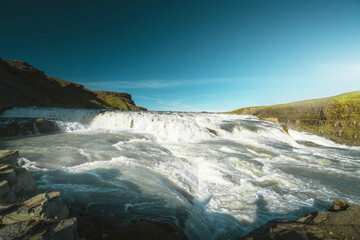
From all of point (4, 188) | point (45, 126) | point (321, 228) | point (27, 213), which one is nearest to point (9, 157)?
point (4, 188)

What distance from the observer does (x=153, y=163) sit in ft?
25.6

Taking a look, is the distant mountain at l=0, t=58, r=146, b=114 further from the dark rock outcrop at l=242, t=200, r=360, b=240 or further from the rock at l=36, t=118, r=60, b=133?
the dark rock outcrop at l=242, t=200, r=360, b=240

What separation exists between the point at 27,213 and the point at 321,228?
565 cm

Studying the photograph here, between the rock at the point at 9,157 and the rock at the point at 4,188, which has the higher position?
the rock at the point at 9,157

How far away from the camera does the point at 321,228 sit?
11.2ft

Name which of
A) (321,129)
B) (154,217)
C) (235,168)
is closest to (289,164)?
(235,168)

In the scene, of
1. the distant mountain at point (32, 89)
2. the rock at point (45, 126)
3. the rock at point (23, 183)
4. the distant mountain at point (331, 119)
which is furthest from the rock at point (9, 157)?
the distant mountain at point (32, 89)

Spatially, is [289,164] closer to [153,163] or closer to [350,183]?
[350,183]

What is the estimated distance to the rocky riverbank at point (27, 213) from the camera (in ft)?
7.02

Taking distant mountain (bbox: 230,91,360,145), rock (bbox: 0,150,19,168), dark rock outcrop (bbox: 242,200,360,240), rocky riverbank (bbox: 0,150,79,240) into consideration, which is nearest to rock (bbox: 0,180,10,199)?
rocky riverbank (bbox: 0,150,79,240)

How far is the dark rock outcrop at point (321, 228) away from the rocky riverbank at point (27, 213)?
3796mm

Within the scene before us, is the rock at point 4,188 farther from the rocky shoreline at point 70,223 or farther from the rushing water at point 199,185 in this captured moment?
the rushing water at point 199,185

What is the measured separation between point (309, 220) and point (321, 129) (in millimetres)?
26418

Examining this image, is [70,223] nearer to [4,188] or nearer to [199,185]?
[4,188]
